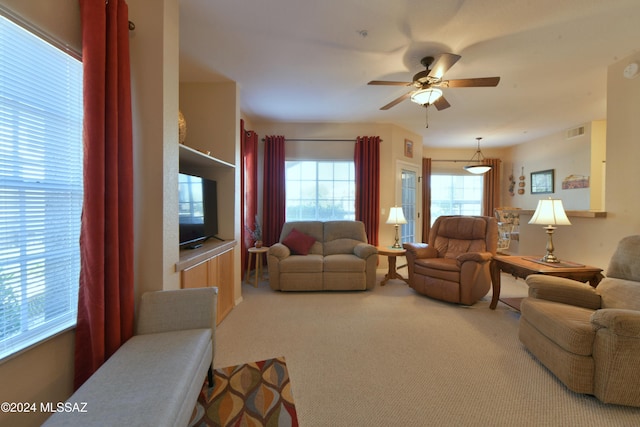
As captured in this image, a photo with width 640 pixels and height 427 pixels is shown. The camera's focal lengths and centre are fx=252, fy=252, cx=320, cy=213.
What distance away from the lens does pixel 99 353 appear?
138 cm

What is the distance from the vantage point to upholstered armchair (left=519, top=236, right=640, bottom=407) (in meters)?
1.48

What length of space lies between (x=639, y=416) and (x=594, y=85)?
3599 mm

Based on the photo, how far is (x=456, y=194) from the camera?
6734 millimetres

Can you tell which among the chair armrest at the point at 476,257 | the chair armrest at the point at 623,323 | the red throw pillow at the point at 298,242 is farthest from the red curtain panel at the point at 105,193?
the chair armrest at the point at 476,257

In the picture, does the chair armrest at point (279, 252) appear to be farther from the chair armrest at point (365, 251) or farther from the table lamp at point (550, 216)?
the table lamp at point (550, 216)

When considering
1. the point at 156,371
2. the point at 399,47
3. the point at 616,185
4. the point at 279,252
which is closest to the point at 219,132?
the point at 279,252

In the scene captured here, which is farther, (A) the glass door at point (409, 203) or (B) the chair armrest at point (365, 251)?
(A) the glass door at point (409, 203)

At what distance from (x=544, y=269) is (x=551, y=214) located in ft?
1.99

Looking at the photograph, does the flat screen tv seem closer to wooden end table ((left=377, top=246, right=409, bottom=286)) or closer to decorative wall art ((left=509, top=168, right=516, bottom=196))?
wooden end table ((left=377, top=246, right=409, bottom=286))

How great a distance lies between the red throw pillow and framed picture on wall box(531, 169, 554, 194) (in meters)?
5.33

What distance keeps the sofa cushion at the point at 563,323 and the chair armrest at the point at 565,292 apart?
2.6 inches

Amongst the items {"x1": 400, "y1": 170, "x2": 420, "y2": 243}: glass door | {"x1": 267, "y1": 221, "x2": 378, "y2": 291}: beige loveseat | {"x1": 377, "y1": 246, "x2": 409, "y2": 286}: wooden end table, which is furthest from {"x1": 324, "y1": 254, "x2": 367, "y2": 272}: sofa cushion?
{"x1": 400, "y1": 170, "x2": 420, "y2": 243}: glass door

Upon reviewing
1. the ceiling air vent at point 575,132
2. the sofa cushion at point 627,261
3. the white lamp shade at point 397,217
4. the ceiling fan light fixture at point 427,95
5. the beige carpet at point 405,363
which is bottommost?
the beige carpet at point 405,363

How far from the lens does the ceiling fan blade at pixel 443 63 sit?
2062 mm
